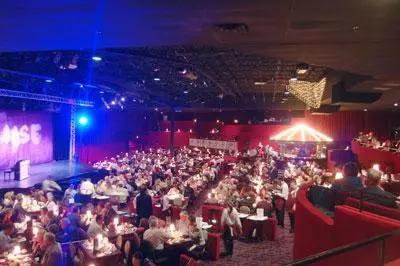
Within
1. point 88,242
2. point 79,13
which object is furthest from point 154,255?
point 79,13

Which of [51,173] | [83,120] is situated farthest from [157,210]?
[83,120]

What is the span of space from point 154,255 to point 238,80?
10.4 meters

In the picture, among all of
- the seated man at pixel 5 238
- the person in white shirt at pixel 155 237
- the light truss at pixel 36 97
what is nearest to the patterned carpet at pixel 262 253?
the person in white shirt at pixel 155 237

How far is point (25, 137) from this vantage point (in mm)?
21484

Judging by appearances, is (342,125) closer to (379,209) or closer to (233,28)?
(379,209)

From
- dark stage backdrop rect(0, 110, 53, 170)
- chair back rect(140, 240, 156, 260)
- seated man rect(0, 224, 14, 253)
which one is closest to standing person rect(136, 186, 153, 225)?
chair back rect(140, 240, 156, 260)

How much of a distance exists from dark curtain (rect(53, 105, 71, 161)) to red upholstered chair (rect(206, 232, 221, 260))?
16.3 metres

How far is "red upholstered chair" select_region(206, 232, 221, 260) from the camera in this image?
9.70 meters

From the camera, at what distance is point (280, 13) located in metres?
3.84

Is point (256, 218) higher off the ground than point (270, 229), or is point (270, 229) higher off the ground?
point (256, 218)

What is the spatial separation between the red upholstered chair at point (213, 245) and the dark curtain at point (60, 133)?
16.3 m

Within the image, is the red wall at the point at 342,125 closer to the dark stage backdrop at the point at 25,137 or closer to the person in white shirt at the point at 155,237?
the dark stage backdrop at the point at 25,137

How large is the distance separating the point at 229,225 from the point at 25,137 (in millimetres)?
15153

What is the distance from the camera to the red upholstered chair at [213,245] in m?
9.70
